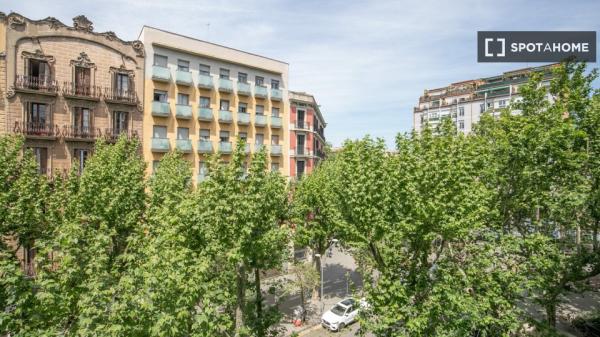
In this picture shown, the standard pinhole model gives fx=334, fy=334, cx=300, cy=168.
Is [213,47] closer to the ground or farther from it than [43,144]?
farther from it

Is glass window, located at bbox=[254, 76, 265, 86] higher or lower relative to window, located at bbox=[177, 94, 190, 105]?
higher

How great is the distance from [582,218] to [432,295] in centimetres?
945

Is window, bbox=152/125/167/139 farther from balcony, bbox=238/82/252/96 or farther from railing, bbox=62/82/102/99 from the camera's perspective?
balcony, bbox=238/82/252/96

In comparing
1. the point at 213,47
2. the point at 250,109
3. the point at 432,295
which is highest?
the point at 213,47

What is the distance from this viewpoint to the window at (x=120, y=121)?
93.8 feet

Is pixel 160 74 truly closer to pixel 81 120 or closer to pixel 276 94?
pixel 81 120

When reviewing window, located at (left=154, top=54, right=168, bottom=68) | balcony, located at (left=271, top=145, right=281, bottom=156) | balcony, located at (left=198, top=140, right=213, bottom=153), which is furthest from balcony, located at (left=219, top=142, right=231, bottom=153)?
window, located at (left=154, top=54, right=168, bottom=68)

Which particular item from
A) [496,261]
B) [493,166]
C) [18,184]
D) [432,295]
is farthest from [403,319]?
[18,184]

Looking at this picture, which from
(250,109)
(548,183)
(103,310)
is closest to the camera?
(103,310)

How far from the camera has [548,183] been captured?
1520 centimetres

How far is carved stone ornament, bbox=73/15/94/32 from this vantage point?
2700cm

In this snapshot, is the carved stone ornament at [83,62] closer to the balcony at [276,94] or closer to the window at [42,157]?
the window at [42,157]

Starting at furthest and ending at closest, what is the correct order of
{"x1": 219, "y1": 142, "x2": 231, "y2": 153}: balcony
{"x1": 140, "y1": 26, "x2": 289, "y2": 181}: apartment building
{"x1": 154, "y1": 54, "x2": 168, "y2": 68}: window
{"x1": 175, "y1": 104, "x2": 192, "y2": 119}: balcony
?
{"x1": 219, "y1": 142, "x2": 231, "y2": 153}: balcony
{"x1": 175, "y1": 104, "x2": 192, "y2": 119}: balcony
{"x1": 154, "y1": 54, "x2": 168, "y2": 68}: window
{"x1": 140, "y1": 26, "x2": 289, "y2": 181}: apartment building

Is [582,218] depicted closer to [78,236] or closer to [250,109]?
[78,236]
